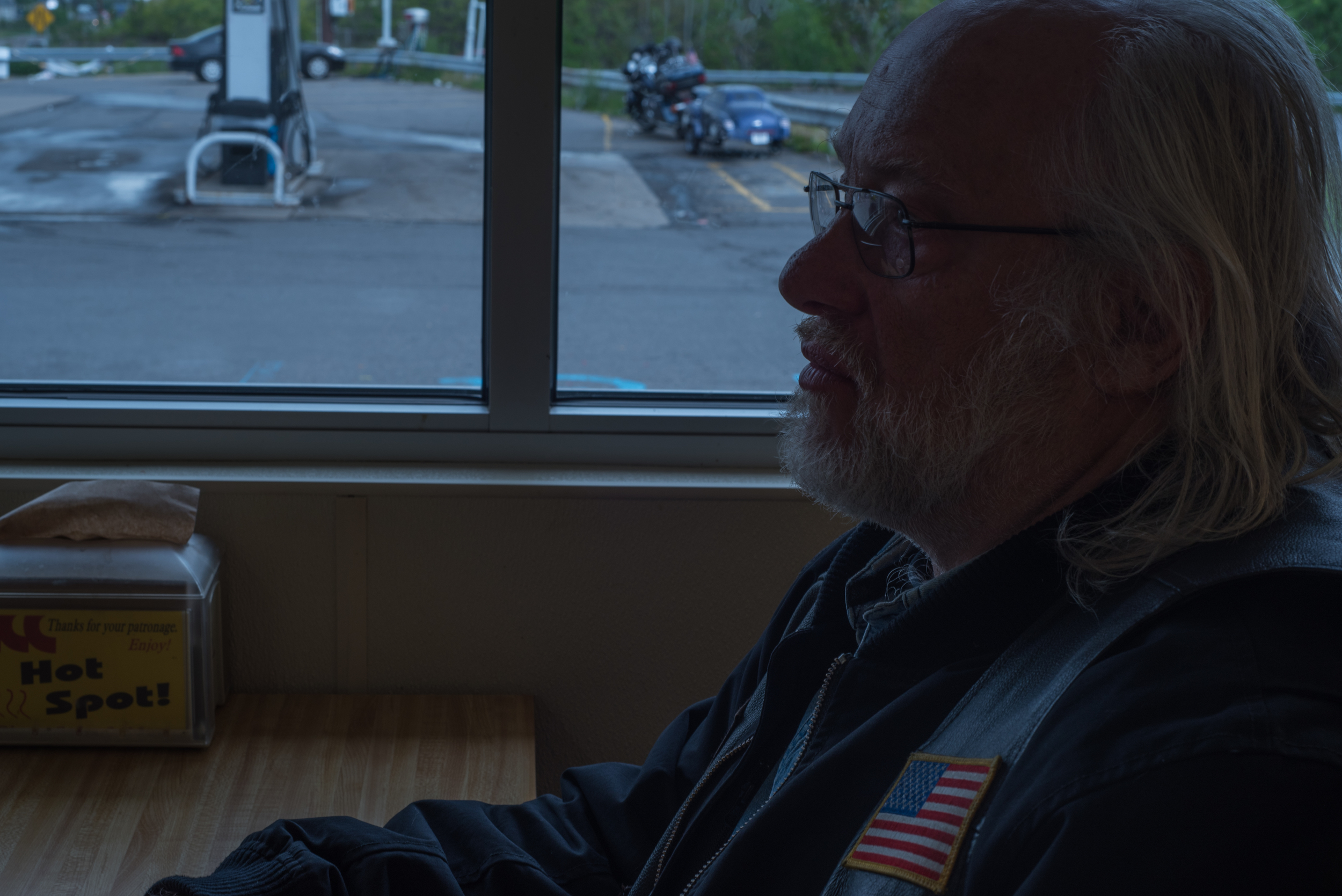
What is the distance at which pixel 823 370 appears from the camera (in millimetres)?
1034

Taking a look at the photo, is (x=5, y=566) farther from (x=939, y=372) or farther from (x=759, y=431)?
(x=939, y=372)

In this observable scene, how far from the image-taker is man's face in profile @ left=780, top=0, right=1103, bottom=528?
0.90m

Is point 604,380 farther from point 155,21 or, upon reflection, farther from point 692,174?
point 155,21

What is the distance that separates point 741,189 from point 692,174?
9cm

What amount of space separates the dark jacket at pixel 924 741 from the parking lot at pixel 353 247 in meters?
0.85

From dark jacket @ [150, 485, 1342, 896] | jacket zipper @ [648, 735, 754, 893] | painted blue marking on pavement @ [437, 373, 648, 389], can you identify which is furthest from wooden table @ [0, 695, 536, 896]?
painted blue marking on pavement @ [437, 373, 648, 389]

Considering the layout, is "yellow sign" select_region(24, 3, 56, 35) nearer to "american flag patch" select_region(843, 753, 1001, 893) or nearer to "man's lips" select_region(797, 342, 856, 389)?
"man's lips" select_region(797, 342, 856, 389)

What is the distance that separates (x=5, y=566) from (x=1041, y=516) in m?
1.33

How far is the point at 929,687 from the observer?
806mm

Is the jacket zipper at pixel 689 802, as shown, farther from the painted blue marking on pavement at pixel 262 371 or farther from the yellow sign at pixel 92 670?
→ the painted blue marking on pavement at pixel 262 371

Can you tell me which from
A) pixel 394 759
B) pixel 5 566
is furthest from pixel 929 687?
pixel 5 566

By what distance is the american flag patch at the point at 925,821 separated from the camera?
68cm

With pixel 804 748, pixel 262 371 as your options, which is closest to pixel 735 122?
pixel 262 371

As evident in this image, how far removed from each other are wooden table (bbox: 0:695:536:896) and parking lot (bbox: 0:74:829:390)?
60 centimetres
